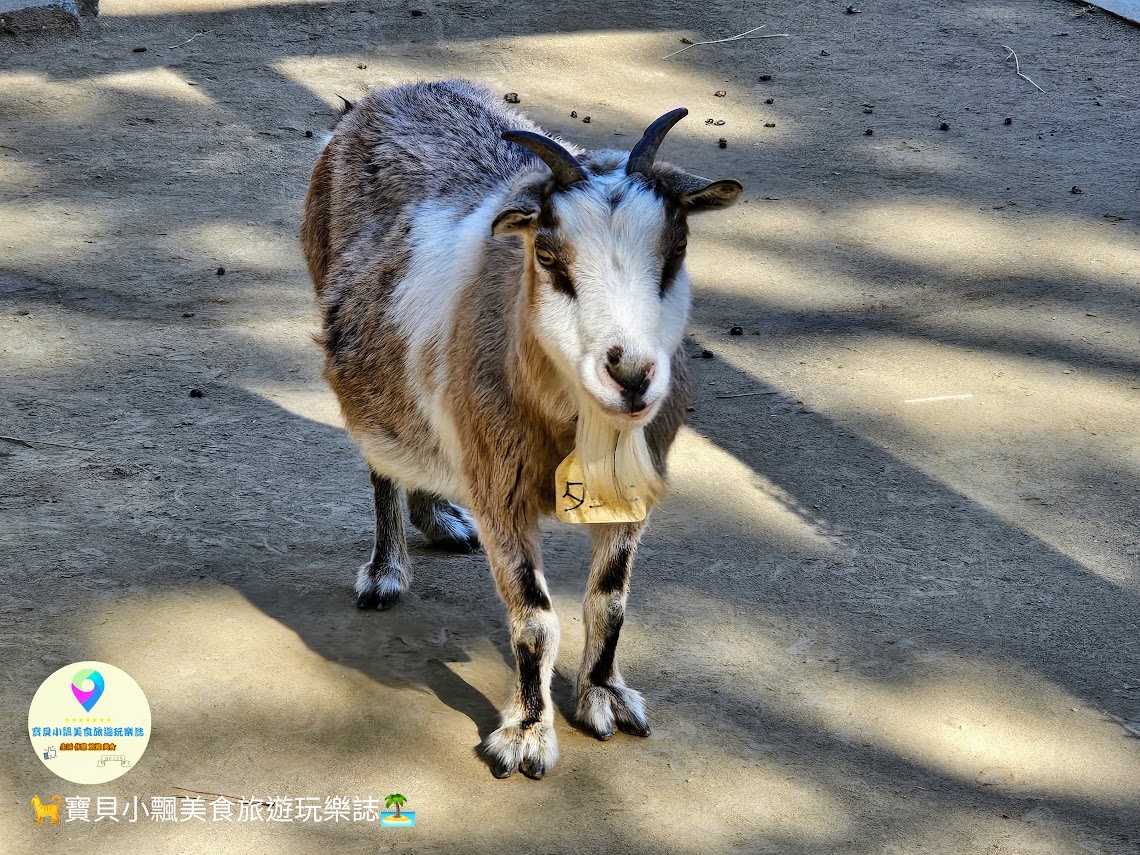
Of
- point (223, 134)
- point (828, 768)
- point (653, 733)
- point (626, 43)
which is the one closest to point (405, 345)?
point (653, 733)

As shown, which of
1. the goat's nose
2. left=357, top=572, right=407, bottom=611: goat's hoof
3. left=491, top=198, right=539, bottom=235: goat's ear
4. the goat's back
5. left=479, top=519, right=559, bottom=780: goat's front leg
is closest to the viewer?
the goat's nose

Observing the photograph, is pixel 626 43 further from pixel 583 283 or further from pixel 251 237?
pixel 583 283

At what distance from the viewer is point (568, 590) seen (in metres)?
4.13

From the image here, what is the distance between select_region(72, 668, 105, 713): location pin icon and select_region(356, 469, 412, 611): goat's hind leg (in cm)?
80

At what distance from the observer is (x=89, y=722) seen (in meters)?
3.42

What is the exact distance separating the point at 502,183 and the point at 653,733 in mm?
1587

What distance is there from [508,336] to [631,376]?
557 mm

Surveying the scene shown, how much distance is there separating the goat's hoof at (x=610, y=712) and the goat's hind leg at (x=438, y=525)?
100 cm

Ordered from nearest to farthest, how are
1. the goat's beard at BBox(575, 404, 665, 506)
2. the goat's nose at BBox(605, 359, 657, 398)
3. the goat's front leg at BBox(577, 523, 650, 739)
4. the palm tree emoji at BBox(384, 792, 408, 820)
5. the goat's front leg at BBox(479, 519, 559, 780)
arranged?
the goat's nose at BBox(605, 359, 657, 398) < the goat's beard at BBox(575, 404, 665, 506) < the palm tree emoji at BBox(384, 792, 408, 820) < the goat's front leg at BBox(479, 519, 559, 780) < the goat's front leg at BBox(577, 523, 650, 739)

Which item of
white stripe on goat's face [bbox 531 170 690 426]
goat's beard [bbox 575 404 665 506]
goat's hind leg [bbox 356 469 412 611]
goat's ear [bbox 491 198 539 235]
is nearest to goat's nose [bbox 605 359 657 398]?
white stripe on goat's face [bbox 531 170 690 426]

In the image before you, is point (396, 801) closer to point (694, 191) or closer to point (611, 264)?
point (611, 264)

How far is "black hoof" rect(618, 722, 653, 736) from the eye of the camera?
11.4 feet

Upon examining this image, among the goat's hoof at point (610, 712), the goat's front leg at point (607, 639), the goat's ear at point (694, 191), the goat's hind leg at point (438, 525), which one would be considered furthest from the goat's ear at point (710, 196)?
the goat's hind leg at point (438, 525)

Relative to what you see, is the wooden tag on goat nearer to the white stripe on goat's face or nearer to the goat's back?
the white stripe on goat's face
